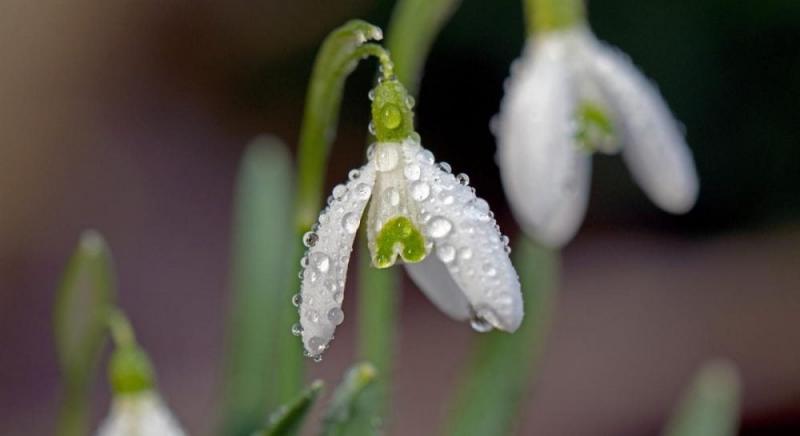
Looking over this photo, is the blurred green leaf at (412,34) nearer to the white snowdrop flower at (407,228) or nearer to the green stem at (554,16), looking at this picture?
the green stem at (554,16)

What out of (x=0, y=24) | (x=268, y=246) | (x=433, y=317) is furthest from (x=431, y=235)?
(x=0, y=24)

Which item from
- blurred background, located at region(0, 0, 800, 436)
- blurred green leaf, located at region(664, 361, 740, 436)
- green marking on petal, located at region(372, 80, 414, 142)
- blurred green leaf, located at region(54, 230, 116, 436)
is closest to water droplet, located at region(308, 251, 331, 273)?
green marking on petal, located at region(372, 80, 414, 142)

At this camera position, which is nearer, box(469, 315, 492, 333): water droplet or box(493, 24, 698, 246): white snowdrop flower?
box(469, 315, 492, 333): water droplet

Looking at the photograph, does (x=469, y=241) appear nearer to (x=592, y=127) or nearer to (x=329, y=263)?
(x=329, y=263)

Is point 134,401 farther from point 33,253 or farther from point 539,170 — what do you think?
point 33,253

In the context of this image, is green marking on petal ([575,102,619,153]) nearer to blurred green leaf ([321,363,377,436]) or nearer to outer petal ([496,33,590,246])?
outer petal ([496,33,590,246])

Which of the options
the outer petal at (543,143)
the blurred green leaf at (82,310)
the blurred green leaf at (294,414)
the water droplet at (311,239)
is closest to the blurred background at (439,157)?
the blurred green leaf at (82,310)
